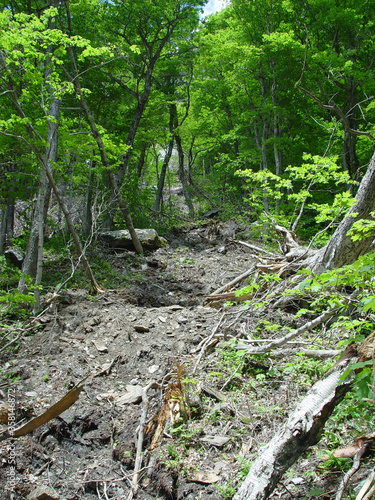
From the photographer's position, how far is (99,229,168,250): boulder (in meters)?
10.7

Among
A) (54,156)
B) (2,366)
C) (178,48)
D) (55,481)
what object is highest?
(178,48)

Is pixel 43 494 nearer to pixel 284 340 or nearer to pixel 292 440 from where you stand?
pixel 292 440

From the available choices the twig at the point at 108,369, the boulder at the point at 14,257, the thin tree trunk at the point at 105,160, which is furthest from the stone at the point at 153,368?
the boulder at the point at 14,257

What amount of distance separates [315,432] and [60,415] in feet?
8.64

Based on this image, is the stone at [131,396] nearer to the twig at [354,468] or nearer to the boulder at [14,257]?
the twig at [354,468]

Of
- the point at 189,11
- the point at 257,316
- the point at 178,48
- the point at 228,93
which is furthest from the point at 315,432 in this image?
the point at 228,93

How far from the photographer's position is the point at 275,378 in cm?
357

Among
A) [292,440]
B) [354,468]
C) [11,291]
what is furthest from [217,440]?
[11,291]

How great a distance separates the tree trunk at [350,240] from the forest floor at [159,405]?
102 centimetres

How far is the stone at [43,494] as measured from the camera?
2395mm

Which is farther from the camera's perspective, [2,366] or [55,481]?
[2,366]

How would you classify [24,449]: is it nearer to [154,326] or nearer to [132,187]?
[154,326]

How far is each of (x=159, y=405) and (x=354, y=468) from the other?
2.13 metres

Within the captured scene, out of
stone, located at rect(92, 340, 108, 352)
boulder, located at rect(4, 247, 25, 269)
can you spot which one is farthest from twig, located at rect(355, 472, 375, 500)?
boulder, located at rect(4, 247, 25, 269)
